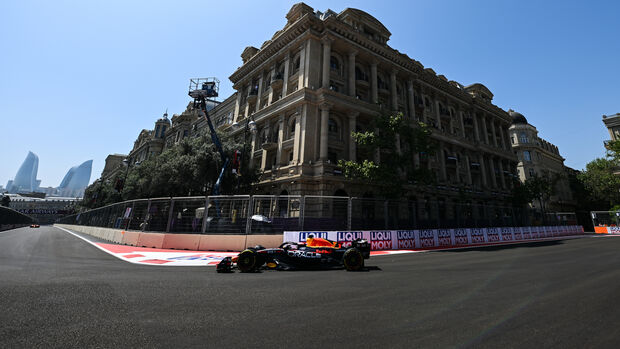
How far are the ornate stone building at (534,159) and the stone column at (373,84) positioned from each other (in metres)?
47.7

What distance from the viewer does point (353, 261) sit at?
7688 mm

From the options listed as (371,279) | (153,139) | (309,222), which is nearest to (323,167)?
(309,222)

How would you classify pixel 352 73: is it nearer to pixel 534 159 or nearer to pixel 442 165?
pixel 442 165

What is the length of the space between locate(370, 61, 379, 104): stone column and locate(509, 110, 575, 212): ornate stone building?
156 feet

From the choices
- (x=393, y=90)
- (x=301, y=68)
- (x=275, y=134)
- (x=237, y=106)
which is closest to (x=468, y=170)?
(x=393, y=90)

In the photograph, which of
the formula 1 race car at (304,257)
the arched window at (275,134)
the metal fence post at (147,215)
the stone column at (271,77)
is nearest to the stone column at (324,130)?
the arched window at (275,134)

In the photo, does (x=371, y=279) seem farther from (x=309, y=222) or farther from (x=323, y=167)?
(x=323, y=167)

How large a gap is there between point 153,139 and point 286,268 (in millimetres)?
67881

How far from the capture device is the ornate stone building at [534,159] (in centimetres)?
5597

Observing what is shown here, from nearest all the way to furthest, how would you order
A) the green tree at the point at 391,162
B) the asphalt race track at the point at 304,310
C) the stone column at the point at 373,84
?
the asphalt race track at the point at 304,310
the green tree at the point at 391,162
the stone column at the point at 373,84

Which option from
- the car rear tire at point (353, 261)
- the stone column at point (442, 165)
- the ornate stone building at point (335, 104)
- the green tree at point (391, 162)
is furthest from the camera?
the stone column at point (442, 165)

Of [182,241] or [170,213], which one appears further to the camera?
[170,213]

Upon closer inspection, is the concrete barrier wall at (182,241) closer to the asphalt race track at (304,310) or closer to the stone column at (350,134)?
the asphalt race track at (304,310)

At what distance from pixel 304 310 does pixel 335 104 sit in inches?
922
